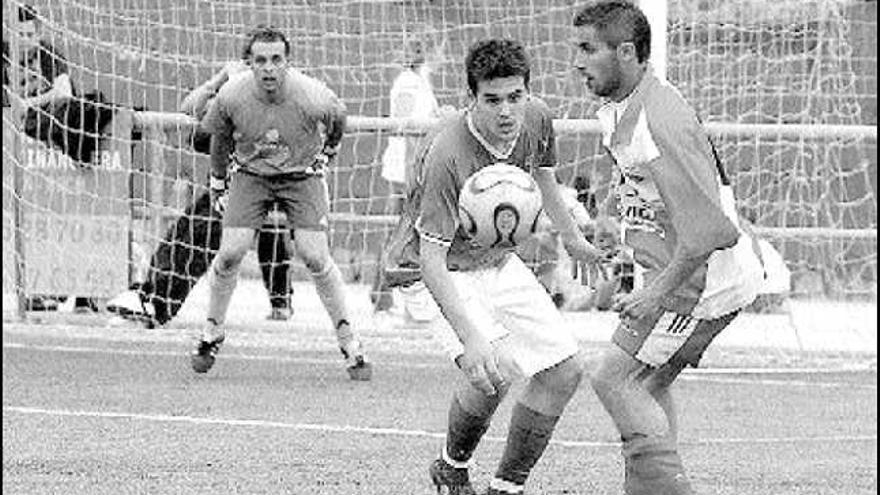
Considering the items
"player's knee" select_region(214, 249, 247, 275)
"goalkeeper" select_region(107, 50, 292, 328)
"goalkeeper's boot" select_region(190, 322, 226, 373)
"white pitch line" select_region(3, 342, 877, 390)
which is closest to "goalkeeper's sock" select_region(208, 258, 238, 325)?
"player's knee" select_region(214, 249, 247, 275)

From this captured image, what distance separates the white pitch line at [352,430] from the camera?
937 cm

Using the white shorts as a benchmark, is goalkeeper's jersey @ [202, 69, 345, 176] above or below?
above

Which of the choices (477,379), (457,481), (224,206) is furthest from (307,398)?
(477,379)

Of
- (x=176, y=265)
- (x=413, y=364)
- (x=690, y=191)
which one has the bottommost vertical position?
(x=413, y=364)

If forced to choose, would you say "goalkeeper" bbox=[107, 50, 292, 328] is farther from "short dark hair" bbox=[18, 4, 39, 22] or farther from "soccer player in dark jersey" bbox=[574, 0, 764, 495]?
"soccer player in dark jersey" bbox=[574, 0, 764, 495]

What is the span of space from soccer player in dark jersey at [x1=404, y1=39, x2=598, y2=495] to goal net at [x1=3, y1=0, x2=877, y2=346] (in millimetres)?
6265

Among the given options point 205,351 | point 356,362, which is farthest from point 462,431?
point 205,351

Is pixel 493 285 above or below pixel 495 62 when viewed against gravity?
below

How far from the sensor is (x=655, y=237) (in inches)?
263

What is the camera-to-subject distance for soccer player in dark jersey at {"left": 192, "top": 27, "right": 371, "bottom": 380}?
11.8m

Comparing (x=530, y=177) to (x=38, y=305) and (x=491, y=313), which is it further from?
(x=38, y=305)

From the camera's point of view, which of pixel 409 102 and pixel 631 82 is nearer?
pixel 631 82

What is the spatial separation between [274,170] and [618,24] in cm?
543

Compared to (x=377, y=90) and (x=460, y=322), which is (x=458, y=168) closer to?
(x=460, y=322)
